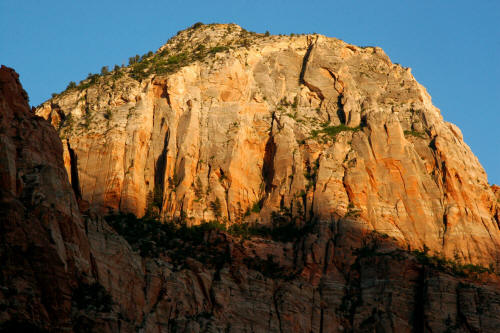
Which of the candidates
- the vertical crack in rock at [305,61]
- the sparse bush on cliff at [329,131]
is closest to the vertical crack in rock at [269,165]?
the sparse bush on cliff at [329,131]

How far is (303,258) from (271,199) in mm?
8595

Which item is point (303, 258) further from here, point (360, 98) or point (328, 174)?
point (360, 98)

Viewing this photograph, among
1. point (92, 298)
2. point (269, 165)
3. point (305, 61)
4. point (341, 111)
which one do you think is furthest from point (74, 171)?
point (305, 61)

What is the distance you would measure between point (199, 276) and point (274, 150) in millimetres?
19552

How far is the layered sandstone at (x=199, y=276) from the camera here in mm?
62406

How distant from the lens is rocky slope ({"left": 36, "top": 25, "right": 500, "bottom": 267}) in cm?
8694

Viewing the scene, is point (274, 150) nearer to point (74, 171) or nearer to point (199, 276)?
point (74, 171)

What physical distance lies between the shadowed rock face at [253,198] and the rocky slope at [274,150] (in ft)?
0.58

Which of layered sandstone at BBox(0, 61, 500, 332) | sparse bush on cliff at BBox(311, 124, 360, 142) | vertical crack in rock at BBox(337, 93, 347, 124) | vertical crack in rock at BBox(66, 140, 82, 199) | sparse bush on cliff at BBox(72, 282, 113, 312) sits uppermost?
vertical crack in rock at BBox(337, 93, 347, 124)

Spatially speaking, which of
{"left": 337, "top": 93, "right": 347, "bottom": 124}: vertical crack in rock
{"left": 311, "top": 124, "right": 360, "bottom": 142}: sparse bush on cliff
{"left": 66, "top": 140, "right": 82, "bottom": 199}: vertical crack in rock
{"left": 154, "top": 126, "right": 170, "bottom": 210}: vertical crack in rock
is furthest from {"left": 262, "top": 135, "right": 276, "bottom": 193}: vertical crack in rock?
{"left": 66, "top": 140, "right": 82, "bottom": 199}: vertical crack in rock

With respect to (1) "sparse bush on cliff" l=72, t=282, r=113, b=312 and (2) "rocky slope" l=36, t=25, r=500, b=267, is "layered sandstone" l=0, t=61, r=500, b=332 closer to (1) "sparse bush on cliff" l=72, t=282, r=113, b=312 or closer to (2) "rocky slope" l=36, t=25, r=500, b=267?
(1) "sparse bush on cliff" l=72, t=282, r=113, b=312

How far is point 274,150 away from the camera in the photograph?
92.6m

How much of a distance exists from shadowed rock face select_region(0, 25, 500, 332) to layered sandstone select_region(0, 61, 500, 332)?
136 mm

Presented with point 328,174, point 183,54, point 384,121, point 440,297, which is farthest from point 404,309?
point 183,54
